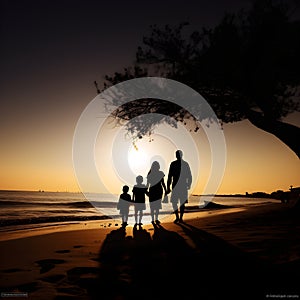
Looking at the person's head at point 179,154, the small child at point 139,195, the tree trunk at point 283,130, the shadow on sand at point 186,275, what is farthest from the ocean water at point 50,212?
the tree trunk at point 283,130

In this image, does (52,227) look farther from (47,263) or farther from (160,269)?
(160,269)

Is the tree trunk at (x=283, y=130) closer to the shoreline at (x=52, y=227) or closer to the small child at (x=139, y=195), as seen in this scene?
the small child at (x=139, y=195)

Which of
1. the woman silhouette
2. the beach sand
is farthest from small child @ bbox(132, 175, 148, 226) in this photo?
the beach sand

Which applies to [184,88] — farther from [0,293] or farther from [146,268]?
[0,293]

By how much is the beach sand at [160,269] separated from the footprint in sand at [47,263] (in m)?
0.02

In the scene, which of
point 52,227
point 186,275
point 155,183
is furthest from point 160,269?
point 52,227

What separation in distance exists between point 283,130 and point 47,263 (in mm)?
10669

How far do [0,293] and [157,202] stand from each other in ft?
30.3

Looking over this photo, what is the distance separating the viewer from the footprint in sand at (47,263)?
228 inches

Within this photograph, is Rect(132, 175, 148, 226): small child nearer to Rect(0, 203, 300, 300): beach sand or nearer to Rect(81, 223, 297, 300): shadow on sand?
Rect(0, 203, 300, 300): beach sand

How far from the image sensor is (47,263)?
6328mm

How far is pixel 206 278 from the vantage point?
16.0 feet

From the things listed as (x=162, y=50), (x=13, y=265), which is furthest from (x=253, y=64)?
(x=13, y=265)

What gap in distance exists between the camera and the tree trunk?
13398mm
